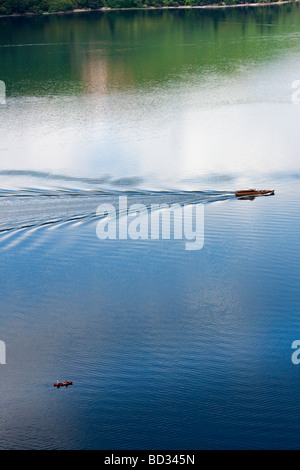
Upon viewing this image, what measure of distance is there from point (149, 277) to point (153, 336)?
8.13 ft

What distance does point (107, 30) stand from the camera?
181 ft

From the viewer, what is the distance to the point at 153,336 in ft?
41.6

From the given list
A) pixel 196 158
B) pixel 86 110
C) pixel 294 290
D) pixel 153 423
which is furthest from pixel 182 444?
pixel 86 110

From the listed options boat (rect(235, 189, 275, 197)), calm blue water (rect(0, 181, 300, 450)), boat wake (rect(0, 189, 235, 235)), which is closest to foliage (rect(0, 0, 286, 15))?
boat wake (rect(0, 189, 235, 235))

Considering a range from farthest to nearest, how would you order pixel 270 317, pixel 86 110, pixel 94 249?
pixel 86 110
pixel 94 249
pixel 270 317

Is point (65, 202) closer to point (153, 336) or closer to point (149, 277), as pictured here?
point (149, 277)

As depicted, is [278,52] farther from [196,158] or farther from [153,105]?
[196,158]

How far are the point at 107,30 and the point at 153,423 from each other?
163 ft

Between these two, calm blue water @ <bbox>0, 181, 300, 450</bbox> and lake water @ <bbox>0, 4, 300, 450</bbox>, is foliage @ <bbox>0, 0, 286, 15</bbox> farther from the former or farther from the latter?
calm blue water @ <bbox>0, 181, 300, 450</bbox>

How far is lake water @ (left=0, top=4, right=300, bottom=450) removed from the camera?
10.7m

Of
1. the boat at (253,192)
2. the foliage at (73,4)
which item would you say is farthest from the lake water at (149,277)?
the foliage at (73,4)

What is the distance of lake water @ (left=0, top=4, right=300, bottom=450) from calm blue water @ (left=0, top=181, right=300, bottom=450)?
0.12 feet

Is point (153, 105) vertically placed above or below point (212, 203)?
above

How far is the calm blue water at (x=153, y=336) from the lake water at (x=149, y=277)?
37mm
